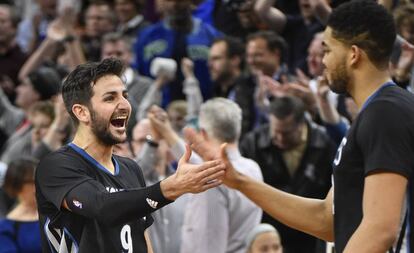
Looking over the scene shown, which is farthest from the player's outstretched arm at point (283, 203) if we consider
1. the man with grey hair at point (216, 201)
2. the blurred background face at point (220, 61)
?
the blurred background face at point (220, 61)

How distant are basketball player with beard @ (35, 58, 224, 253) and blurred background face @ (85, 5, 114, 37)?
6.83m

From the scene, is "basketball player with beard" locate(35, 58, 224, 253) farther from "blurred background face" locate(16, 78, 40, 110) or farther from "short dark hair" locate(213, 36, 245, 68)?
"blurred background face" locate(16, 78, 40, 110)

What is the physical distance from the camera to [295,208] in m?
5.07

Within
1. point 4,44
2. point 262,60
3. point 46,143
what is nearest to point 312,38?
point 262,60

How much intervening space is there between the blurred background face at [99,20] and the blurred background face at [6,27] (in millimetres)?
961

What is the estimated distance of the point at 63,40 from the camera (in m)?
11.0

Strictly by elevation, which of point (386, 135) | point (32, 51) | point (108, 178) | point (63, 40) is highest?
point (386, 135)

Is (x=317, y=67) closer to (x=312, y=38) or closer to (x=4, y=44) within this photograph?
(x=312, y=38)

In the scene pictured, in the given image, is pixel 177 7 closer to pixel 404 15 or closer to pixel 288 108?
pixel 288 108

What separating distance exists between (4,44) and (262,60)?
393cm

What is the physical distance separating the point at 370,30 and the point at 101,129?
141 centimetres

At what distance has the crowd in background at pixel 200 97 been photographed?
7.10 metres

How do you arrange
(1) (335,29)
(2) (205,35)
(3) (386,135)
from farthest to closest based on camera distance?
Result: (2) (205,35) → (1) (335,29) → (3) (386,135)

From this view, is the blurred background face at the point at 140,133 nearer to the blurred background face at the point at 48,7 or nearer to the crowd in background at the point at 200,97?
the crowd in background at the point at 200,97
